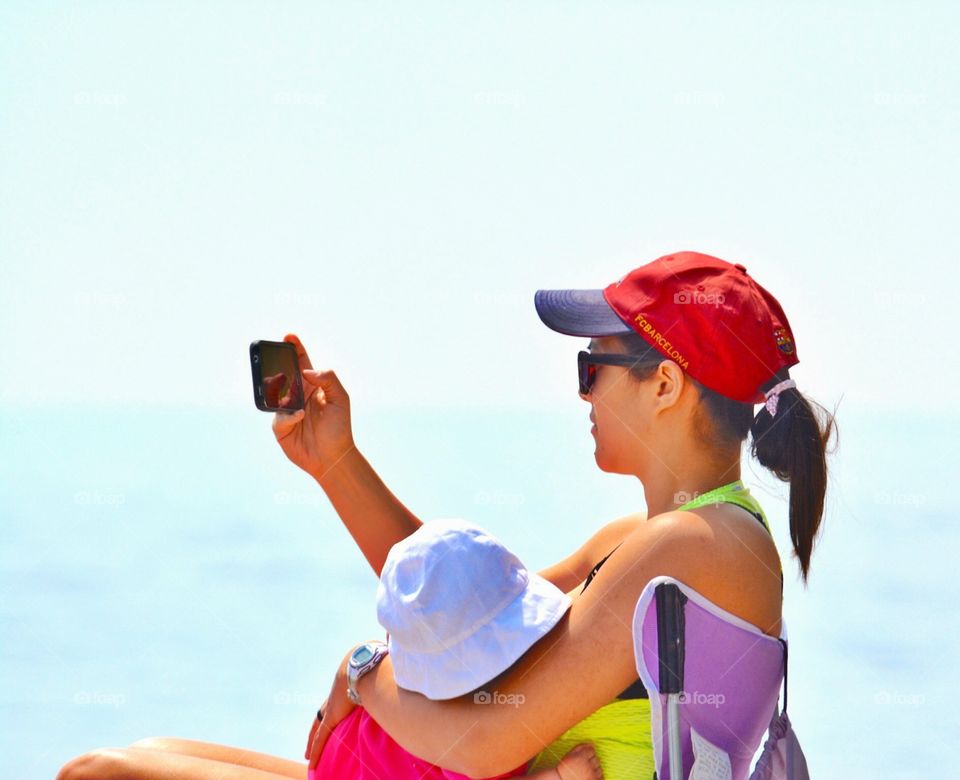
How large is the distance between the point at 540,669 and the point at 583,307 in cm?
56

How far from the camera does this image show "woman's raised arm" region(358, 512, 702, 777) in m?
1.64

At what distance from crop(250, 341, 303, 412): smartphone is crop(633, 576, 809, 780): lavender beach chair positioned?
82cm

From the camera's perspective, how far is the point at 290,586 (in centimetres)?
745

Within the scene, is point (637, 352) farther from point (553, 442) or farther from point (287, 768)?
point (553, 442)

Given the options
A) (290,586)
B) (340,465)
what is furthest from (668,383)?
(290,586)

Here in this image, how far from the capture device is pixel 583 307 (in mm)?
1918

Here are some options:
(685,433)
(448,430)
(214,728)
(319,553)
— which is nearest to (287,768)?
(685,433)

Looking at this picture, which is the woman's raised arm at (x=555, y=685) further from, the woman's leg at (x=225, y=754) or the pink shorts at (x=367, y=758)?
the woman's leg at (x=225, y=754)

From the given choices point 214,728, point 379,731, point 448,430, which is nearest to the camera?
point 379,731

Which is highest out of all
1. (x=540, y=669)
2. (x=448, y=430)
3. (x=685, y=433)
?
(x=685, y=433)

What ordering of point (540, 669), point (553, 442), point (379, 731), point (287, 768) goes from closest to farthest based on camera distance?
point (540, 669) < point (379, 731) < point (287, 768) < point (553, 442)

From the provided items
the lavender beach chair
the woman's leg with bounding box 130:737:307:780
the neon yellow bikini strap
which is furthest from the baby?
the woman's leg with bounding box 130:737:307:780

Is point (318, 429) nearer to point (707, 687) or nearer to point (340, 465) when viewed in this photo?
point (340, 465)

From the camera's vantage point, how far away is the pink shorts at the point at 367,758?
175 cm
